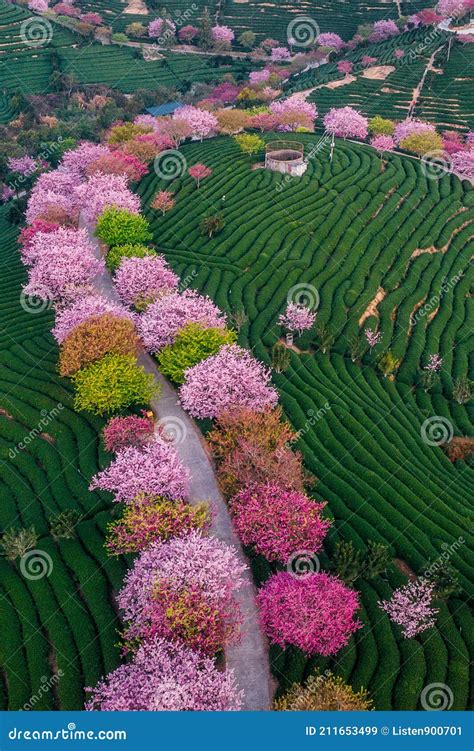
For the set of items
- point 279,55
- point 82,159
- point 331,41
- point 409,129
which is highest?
point 331,41

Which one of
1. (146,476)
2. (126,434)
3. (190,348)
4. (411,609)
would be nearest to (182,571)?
(146,476)

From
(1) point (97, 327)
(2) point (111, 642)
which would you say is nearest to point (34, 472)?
(1) point (97, 327)

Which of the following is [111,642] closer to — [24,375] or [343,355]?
[24,375]

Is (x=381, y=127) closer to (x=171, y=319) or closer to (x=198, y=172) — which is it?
(x=198, y=172)

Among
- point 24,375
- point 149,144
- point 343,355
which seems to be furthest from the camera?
point 149,144

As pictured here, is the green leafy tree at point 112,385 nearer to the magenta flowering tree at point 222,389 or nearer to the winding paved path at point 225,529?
the winding paved path at point 225,529
